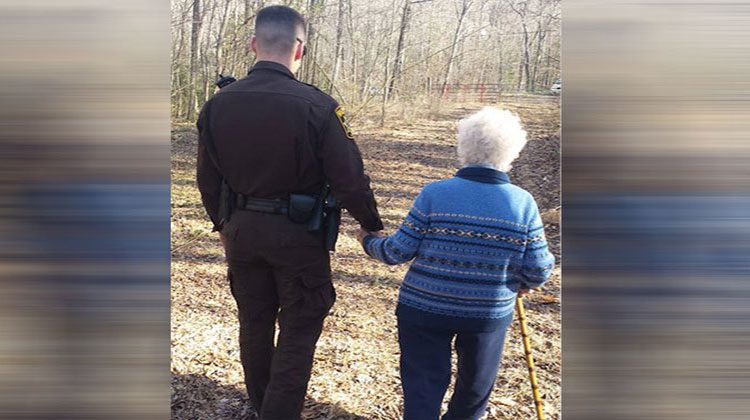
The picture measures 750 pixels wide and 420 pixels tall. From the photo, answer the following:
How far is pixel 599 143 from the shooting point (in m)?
1.50

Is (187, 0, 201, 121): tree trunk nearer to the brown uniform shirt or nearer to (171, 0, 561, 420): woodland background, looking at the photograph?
(171, 0, 561, 420): woodland background

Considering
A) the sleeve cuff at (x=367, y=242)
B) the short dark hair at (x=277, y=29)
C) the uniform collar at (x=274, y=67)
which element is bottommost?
the sleeve cuff at (x=367, y=242)

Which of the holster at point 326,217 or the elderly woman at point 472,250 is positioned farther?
the holster at point 326,217

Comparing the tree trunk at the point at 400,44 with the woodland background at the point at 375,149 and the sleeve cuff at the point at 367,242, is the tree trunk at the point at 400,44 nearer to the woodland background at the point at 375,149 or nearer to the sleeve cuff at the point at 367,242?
the woodland background at the point at 375,149

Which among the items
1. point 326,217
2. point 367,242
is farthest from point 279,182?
point 367,242

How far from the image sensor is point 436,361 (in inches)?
89.7

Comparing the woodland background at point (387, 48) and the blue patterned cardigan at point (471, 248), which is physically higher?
the woodland background at point (387, 48)

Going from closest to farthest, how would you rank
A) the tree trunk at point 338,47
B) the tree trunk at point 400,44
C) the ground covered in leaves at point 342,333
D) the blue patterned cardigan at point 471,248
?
the blue patterned cardigan at point 471,248 → the ground covered in leaves at point 342,333 → the tree trunk at point 338,47 → the tree trunk at point 400,44

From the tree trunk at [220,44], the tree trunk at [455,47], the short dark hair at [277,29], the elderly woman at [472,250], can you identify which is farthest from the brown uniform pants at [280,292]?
the tree trunk at [455,47]

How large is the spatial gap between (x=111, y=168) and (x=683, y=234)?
1467mm

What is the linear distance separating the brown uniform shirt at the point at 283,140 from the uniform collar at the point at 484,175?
439 millimetres

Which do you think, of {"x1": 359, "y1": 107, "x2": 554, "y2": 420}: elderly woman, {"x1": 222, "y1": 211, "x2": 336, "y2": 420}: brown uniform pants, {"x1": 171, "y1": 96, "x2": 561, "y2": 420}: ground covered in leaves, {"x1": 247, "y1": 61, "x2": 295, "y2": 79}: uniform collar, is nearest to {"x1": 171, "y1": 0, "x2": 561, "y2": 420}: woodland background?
{"x1": 171, "y1": 96, "x2": 561, "y2": 420}: ground covered in leaves

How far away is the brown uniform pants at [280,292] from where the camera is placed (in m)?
2.41

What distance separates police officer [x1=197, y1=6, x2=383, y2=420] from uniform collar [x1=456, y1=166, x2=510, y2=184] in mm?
441
